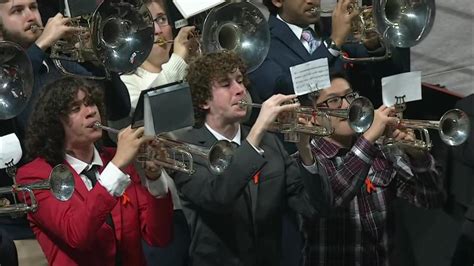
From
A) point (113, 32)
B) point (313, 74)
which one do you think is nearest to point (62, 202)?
point (113, 32)

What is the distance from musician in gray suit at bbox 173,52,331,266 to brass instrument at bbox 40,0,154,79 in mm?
233

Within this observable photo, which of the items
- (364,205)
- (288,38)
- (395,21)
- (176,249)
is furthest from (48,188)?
(395,21)

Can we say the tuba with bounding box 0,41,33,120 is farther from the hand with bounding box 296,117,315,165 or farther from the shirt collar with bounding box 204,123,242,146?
the hand with bounding box 296,117,315,165

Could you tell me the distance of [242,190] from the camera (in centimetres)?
464

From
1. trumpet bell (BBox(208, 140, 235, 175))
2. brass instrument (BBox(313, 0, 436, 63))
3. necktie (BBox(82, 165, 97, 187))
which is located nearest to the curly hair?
necktie (BBox(82, 165, 97, 187))

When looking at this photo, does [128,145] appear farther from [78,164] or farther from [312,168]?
[312,168]

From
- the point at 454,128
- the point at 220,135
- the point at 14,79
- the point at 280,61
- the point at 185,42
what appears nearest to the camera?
the point at 14,79

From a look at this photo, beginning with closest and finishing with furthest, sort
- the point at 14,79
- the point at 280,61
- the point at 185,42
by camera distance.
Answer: the point at 14,79, the point at 185,42, the point at 280,61

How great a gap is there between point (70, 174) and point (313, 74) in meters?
1.09

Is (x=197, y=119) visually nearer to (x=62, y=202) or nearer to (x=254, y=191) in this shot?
(x=254, y=191)

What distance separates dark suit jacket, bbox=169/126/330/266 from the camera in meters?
4.70

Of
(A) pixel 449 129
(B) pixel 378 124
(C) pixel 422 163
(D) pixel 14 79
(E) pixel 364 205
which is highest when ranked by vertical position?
(D) pixel 14 79

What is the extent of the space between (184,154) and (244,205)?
1.30ft

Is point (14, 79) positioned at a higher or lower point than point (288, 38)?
higher
